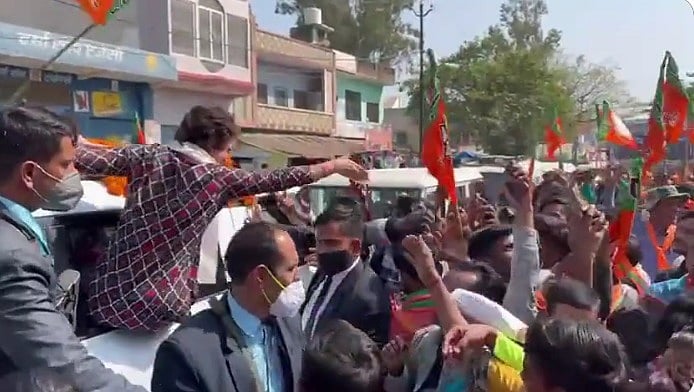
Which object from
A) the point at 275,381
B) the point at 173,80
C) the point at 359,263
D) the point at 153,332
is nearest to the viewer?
the point at 275,381

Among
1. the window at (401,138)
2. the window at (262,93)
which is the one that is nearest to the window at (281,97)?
the window at (262,93)

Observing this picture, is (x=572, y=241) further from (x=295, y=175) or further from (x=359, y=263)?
(x=295, y=175)

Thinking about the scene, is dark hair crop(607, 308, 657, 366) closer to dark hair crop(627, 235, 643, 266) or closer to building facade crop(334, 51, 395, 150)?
dark hair crop(627, 235, 643, 266)

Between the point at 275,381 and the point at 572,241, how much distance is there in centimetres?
129

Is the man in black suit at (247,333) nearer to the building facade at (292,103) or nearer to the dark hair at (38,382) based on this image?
the dark hair at (38,382)

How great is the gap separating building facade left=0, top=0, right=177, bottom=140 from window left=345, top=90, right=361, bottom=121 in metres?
13.9

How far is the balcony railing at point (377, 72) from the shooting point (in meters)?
30.6

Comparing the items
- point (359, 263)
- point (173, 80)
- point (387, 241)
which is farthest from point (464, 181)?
point (359, 263)

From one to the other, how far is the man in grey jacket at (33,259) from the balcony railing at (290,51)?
2107 cm

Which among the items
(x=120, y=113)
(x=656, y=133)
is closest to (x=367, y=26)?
(x=120, y=113)

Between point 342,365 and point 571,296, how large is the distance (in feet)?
3.15

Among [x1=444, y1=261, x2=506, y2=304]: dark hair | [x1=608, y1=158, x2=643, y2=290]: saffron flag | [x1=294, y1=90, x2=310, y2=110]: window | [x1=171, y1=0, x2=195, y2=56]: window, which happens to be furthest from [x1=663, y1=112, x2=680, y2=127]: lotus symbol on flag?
[x1=294, y1=90, x2=310, y2=110]: window

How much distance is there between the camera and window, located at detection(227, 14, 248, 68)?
2031 centimetres

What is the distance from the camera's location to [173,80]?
17.0 metres
